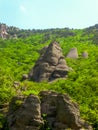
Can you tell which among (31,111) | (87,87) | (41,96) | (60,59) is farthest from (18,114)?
(60,59)

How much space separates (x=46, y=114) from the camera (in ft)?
191

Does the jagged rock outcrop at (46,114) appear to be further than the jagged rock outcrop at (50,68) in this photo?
No

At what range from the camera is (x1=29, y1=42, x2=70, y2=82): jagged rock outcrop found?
109 meters

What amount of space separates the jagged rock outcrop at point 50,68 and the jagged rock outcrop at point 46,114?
47.8 meters

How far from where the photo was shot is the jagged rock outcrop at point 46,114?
5475 centimetres

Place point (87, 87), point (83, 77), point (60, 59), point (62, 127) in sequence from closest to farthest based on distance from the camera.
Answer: point (62, 127)
point (87, 87)
point (83, 77)
point (60, 59)

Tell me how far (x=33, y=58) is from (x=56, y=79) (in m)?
60.9

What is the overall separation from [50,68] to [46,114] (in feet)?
178

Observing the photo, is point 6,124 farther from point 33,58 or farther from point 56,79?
point 33,58

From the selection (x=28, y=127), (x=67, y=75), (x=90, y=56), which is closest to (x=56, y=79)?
(x=67, y=75)

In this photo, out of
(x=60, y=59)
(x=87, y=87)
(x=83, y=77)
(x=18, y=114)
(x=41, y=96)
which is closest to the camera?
(x=18, y=114)

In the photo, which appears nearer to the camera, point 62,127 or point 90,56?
point 62,127

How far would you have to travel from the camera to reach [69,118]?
179ft

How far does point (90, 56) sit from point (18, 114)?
90.1 meters
